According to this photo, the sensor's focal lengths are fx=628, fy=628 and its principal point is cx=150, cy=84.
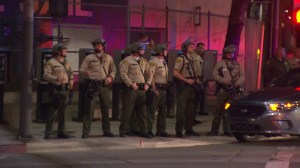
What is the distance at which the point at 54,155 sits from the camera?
35.6 ft

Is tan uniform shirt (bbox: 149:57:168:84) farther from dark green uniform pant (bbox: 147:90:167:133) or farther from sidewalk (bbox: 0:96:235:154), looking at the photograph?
sidewalk (bbox: 0:96:235:154)

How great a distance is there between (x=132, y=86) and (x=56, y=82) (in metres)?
1.48

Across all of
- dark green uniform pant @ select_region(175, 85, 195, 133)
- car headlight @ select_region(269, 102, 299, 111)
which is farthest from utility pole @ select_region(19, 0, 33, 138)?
car headlight @ select_region(269, 102, 299, 111)

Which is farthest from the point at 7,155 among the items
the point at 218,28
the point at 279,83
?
the point at 218,28

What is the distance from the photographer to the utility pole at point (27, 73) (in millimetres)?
11797

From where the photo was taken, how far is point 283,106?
11.5m

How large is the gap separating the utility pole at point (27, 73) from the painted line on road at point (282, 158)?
4.68m

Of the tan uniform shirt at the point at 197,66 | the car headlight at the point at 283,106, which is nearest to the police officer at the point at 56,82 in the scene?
the tan uniform shirt at the point at 197,66

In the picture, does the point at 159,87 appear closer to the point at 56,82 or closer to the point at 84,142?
the point at 84,142

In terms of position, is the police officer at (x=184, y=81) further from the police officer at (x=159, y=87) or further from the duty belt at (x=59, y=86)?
the duty belt at (x=59, y=86)

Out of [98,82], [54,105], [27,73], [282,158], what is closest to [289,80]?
[282,158]

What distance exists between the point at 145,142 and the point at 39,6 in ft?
25.0

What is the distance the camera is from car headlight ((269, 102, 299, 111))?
37.5 feet

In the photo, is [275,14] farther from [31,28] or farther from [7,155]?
[7,155]
